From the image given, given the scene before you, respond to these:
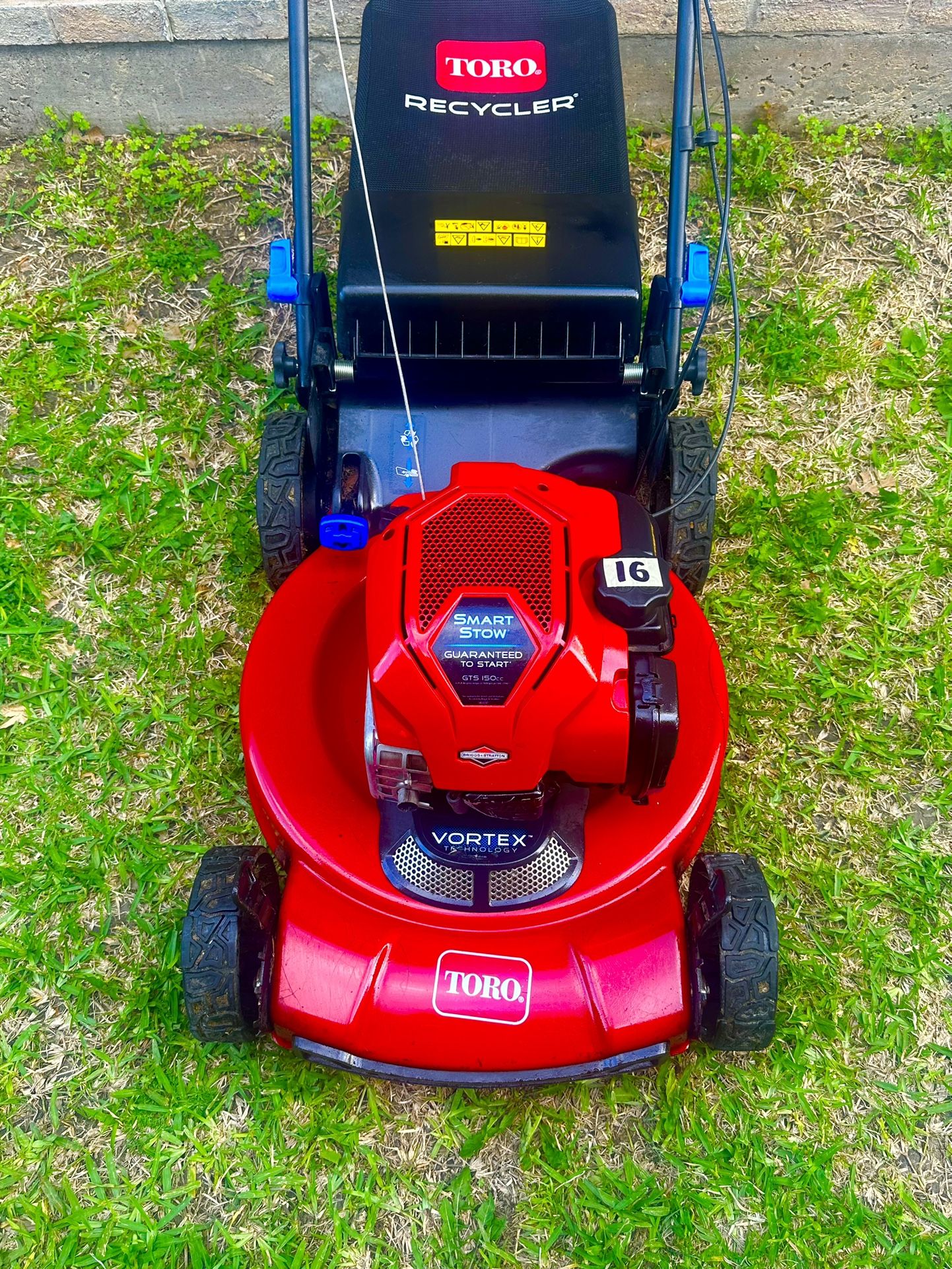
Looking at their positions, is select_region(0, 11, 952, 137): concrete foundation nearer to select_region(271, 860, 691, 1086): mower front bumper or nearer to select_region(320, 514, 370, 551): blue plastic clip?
select_region(320, 514, 370, 551): blue plastic clip

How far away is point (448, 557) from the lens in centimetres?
156

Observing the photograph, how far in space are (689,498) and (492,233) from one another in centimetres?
64

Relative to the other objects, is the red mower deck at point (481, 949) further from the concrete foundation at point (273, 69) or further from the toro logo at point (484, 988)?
the concrete foundation at point (273, 69)

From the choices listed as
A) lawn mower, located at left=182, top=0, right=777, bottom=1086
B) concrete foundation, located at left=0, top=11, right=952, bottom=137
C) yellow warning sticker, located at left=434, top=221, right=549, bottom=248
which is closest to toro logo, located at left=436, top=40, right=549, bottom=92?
lawn mower, located at left=182, top=0, right=777, bottom=1086

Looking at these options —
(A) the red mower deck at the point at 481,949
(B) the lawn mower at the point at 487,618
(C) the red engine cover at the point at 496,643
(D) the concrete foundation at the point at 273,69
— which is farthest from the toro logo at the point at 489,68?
(A) the red mower deck at the point at 481,949

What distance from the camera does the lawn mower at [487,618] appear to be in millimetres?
1559

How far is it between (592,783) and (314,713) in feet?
1.93

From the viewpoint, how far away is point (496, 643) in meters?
1.50

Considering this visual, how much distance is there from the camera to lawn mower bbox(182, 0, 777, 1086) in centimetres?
156

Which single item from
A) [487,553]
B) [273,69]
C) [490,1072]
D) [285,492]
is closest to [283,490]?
[285,492]

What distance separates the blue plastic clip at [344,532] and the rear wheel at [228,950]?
0.59 m

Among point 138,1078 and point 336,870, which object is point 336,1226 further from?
point 336,870

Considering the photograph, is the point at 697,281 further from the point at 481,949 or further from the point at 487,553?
the point at 481,949

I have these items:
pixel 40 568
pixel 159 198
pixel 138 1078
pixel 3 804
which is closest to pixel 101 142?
pixel 159 198
